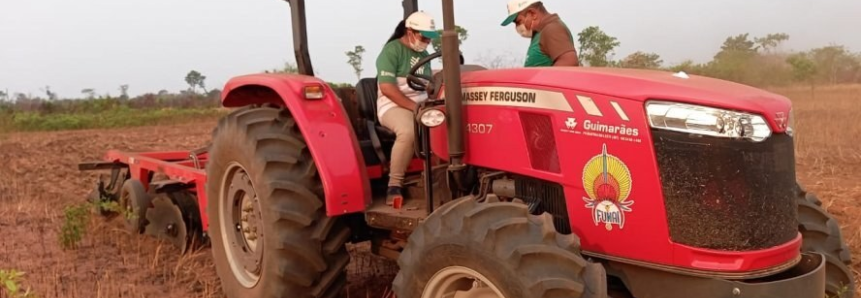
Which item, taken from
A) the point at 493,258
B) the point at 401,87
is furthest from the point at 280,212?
the point at 493,258

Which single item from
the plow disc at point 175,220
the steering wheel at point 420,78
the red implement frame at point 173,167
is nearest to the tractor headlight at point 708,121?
the steering wheel at point 420,78

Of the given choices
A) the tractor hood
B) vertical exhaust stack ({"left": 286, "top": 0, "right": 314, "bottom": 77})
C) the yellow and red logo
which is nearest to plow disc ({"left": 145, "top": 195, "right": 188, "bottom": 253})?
vertical exhaust stack ({"left": 286, "top": 0, "right": 314, "bottom": 77})

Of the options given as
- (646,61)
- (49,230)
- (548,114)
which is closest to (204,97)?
(646,61)

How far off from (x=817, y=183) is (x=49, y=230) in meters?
6.83

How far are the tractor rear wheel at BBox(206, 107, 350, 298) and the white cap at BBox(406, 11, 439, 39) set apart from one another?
2.75ft

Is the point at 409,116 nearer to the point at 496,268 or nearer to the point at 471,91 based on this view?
the point at 471,91

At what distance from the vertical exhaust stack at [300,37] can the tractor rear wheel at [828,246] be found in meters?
2.75

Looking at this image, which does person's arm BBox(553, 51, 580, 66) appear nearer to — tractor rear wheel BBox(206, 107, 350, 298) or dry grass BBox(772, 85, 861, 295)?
tractor rear wheel BBox(206, 107, 350, 298)

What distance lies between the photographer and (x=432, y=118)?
336cm

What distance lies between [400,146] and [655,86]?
4.87 ft

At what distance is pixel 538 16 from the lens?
13.3 feet

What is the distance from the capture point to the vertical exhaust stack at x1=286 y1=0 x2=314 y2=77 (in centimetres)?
451

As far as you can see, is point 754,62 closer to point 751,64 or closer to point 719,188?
point 751,64

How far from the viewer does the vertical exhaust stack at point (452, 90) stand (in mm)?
3238
